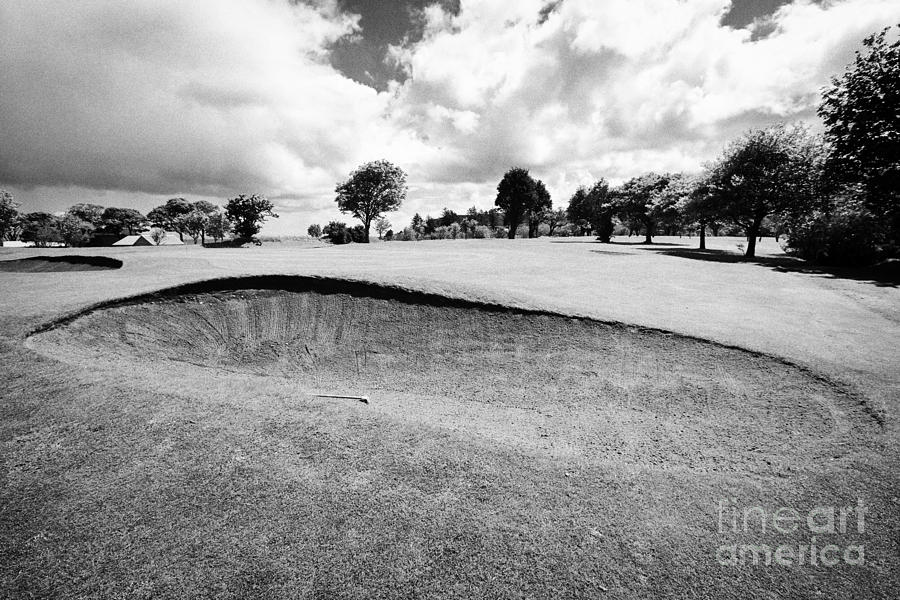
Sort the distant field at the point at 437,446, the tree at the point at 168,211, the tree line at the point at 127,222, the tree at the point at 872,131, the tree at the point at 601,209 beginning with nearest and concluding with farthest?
the distant field at the point at 437,446 < the tree at the point at 872,131 < the tree at the point at 601,209 < the tree line at the point at 127,222 < the tree at the point at 168,211

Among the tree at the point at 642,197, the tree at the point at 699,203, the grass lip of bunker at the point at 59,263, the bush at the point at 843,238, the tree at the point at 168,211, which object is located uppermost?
the tree at the point at 168,211

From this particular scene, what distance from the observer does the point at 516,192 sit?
7544cm

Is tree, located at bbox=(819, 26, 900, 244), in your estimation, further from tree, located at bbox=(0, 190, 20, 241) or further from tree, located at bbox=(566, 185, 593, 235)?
tree, located at bbox=(0, 190, 20, 241)

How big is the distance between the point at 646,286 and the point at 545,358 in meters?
10.3

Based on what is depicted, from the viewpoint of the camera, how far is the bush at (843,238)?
2515cm

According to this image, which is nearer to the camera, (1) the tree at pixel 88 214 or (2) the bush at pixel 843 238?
(2) the bush at pixel 843 238

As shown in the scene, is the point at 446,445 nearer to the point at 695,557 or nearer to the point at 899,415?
the point at 695,557

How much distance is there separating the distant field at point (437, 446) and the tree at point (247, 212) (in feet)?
217

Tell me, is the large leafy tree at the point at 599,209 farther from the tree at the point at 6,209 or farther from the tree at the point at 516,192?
the tree at the point at 6,209

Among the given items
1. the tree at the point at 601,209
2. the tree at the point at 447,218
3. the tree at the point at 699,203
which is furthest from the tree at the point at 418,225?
the tree at the point at 699,203

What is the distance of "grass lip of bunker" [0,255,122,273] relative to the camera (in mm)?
25531

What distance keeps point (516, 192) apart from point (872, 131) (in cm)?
5382

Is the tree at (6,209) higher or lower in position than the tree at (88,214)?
lower

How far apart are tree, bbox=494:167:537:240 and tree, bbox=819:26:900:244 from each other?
50.4m
